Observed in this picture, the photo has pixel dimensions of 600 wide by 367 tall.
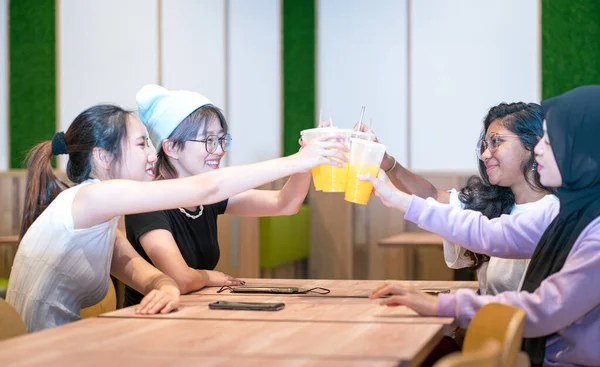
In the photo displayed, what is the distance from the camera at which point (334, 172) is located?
7.67ft

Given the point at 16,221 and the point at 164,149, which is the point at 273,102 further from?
the point at 164,149

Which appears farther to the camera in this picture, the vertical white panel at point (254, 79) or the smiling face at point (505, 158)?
the vertical white panel at point (254, 79)

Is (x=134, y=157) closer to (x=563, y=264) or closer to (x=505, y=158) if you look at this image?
(x=505, y=158)

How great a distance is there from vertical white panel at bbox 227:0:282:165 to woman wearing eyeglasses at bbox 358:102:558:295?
3294 mm

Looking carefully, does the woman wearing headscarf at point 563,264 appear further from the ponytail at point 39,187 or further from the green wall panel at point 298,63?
the green wall panel at point 298,63

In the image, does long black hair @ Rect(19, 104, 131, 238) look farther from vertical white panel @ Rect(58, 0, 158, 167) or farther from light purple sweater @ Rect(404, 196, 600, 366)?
vertical white panel @ Rect(58, 0, 158, 167)

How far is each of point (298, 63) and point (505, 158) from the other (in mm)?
3908

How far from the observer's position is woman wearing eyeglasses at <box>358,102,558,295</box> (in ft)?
9.62

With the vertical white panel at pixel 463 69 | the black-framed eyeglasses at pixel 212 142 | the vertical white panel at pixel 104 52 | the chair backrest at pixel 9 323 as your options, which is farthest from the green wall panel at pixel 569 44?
the chair backrest at pixel 9 323

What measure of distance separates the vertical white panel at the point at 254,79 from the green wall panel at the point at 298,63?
8cm

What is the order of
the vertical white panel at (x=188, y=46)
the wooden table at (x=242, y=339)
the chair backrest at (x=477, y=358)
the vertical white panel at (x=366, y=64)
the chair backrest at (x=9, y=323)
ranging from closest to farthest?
the chair backrest at (x=477, y=358) < the wooden table at (x=242, y=339) < the chair backrest at (x=9, y=323) < the vertical white panel at (x=188, y=46) < the vertical white panel at (x=366, y=64)

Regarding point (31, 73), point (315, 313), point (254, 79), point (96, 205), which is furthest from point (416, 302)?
point (31, 73)

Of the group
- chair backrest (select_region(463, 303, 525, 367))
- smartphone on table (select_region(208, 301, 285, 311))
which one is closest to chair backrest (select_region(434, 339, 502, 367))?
chair backrest (select_region(463, 303, 525, 367))

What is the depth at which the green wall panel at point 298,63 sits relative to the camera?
6.70m
